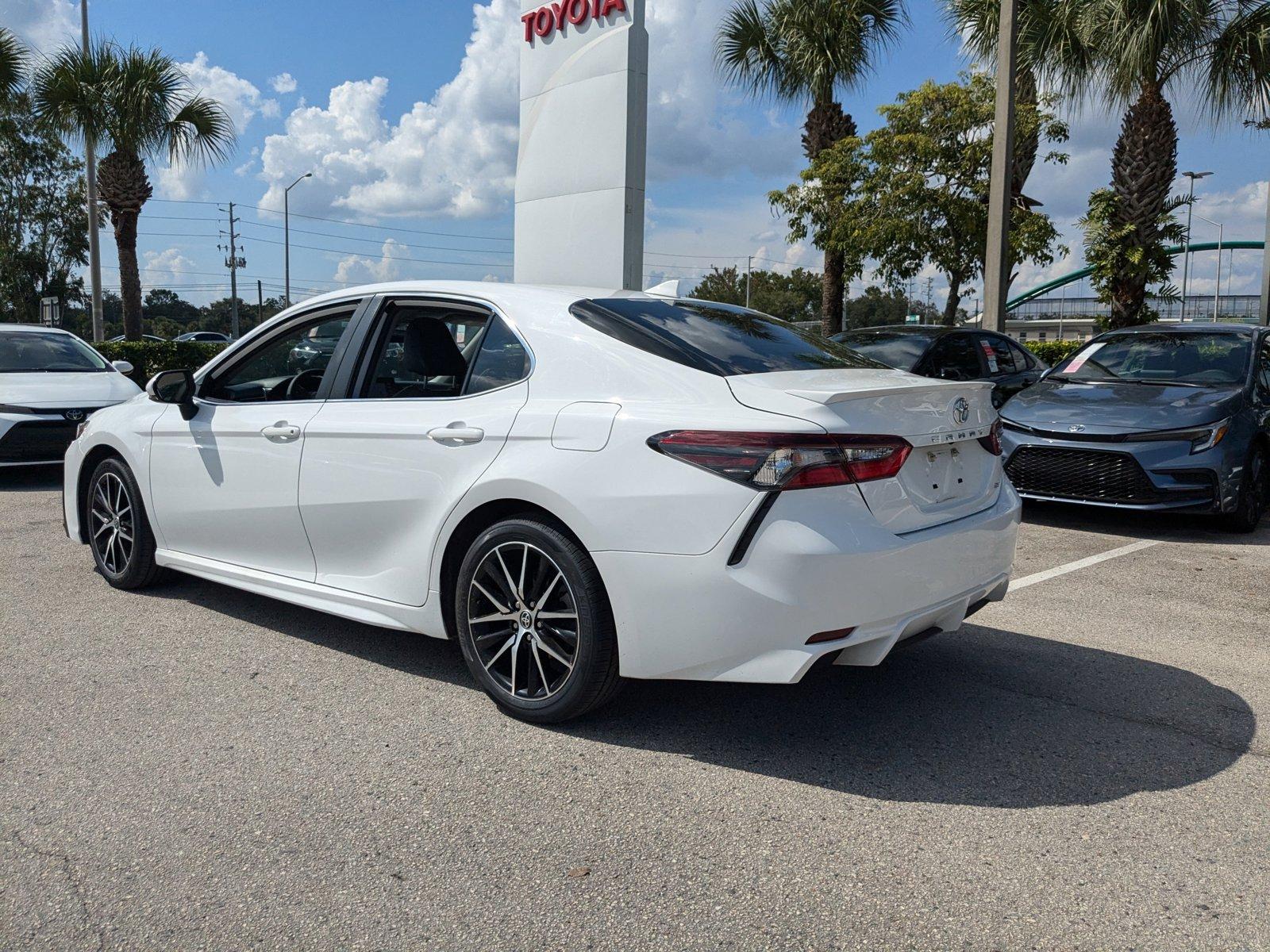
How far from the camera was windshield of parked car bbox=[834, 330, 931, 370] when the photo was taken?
968 cm

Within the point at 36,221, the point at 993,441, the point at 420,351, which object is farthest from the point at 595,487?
the point at 36,221

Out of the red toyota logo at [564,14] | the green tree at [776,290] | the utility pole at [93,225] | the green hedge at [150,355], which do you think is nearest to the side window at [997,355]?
the red toyota logo at [564,14]

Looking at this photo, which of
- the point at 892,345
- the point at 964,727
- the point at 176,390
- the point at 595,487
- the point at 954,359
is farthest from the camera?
the point at 954,359

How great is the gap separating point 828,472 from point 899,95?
61.3ft

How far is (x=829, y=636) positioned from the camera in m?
3.18

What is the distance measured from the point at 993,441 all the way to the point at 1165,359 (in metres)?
5.51

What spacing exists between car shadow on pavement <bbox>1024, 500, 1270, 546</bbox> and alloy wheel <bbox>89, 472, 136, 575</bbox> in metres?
6.28

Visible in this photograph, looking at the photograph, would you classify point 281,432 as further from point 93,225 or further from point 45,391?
point 93,225

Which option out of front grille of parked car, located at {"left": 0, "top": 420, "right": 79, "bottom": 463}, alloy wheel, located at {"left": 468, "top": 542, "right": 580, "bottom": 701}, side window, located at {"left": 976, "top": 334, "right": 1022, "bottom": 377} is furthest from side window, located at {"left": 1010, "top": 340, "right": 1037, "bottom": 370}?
front grille of parked car, located at {"left": 0, "top": 420, "right": 79, "bottom": 463}

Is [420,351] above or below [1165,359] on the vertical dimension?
below

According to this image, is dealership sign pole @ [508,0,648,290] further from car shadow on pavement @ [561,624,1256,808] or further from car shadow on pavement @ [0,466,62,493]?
car shadow on pavement @ [561,624,1256,808]

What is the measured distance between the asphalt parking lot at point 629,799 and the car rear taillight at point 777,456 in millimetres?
950

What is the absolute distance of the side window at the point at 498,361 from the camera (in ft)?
12.5

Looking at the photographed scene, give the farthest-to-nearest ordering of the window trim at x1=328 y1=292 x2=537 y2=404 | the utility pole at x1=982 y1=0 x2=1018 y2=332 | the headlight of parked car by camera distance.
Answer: the utility pole at x1=982 y1=0 x2=1018 y2=332 → the headlight of parked car → the window trim at x1=328 y1=292 x2=537 y2=404
